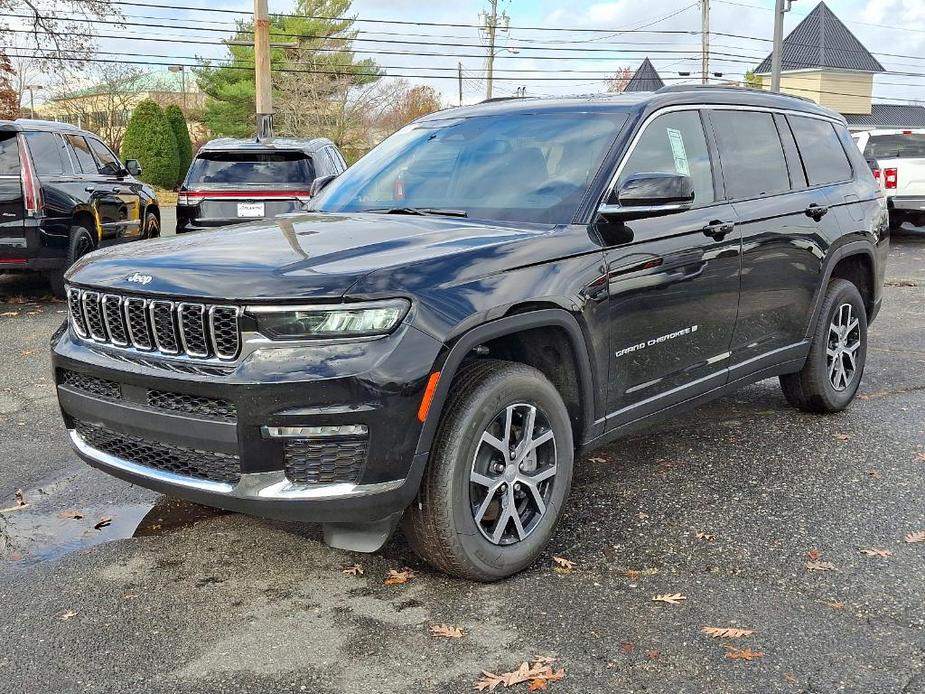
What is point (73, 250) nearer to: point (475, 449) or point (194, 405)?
point (194, 405)

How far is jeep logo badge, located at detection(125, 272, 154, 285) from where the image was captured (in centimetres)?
330

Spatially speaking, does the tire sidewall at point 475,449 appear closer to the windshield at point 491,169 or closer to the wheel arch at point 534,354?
the wheel arch at point 534,354

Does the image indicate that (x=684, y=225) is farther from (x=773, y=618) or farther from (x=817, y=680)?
(x=817, y=680)

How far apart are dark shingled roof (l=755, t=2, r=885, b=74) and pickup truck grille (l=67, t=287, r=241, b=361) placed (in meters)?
70.1

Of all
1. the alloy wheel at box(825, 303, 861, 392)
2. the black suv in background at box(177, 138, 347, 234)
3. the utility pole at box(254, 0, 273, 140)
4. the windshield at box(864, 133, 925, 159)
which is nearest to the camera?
the alloy wheel at box(825, 303, 861, 392)

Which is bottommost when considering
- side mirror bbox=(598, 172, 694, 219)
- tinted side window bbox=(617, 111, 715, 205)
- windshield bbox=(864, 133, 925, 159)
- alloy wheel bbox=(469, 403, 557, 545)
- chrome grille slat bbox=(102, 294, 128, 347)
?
alloy wheel bbox=(469, 403, 557, 545)

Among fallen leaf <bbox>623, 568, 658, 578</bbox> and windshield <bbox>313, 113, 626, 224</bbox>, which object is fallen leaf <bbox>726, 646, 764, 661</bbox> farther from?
windshield <bbox>313, 113, 626, 224</bbox>

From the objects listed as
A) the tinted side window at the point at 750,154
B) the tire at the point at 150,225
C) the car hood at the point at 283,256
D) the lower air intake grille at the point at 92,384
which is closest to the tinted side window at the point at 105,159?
the tire at the point at 150,225

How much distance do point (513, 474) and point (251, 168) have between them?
831 cm

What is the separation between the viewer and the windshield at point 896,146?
54.5 feet

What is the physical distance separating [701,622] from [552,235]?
1560 millimetres

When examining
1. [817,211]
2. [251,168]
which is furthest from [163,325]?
[251,168]

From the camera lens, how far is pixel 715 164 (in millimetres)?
4695

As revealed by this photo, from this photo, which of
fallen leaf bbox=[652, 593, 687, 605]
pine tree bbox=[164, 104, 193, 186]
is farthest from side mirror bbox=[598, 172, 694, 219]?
pine tree bbox=[164, 104, 193, 186]
